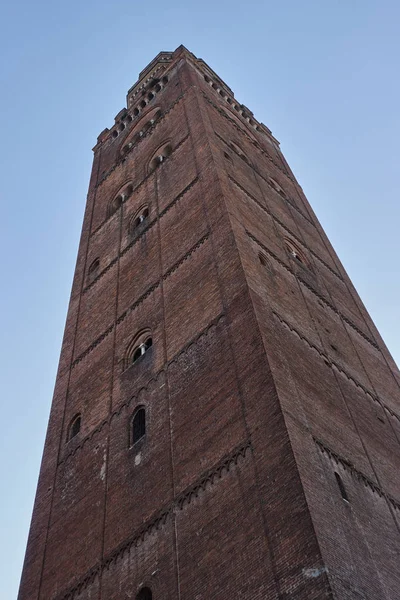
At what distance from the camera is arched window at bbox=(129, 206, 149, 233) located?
68.0 feet

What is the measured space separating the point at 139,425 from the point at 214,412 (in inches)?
96.8

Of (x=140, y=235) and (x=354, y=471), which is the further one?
(x=140, y=235)

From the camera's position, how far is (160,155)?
23484 millimetres

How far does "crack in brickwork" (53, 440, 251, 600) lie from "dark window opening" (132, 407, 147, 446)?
7.38ft

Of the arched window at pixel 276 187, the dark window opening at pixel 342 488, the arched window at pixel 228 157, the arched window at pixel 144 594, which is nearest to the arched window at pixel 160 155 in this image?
the arched window at pixel 228 157

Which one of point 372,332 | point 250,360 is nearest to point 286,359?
point 250,360

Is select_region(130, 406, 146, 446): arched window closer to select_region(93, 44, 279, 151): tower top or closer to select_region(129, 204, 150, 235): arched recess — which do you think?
select_region(129, 204, 150, 235): arched recess

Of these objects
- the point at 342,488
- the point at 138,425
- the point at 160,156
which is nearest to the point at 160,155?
the point at 160,156

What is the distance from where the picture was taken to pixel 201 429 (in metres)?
12.5

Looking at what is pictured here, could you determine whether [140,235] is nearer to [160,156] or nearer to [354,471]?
[160,156]

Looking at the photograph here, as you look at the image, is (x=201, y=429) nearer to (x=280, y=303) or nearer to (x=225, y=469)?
(x=225, y=469)

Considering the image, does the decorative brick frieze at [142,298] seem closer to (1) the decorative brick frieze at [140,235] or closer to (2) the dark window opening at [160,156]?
(1) the decorative brick frieze at [140,235]

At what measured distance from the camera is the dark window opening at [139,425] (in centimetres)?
1420

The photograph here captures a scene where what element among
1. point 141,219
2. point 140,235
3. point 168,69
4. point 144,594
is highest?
point 168,69
